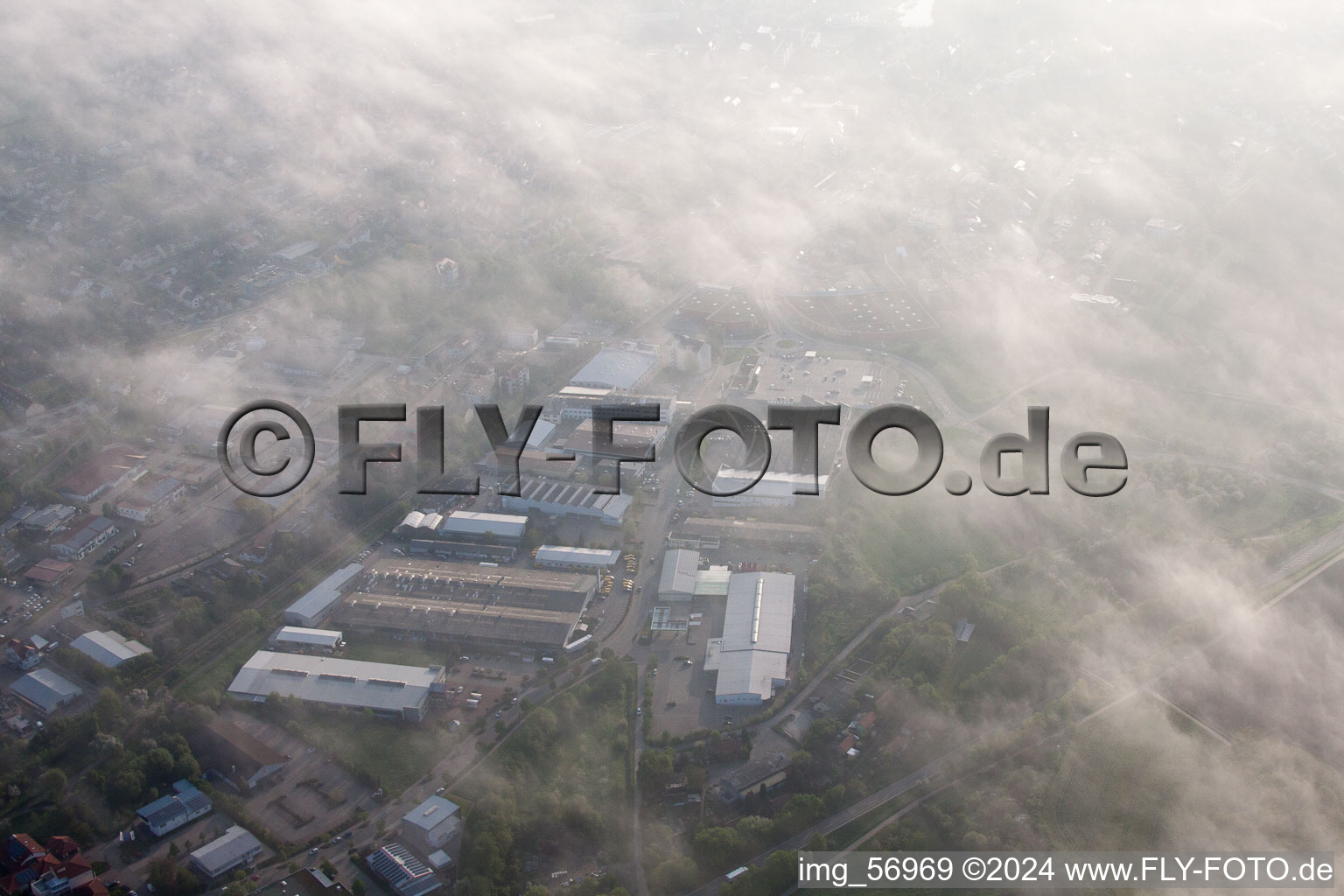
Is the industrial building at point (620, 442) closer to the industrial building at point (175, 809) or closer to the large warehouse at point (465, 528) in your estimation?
the large warehouse at point (465, 528)

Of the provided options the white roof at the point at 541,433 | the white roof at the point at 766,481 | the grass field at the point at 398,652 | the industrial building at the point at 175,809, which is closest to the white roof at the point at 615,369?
the white roof at the point at 541,433

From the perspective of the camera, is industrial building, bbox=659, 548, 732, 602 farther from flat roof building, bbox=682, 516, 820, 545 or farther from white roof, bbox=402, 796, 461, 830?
white roof, bbox=402, 796, 461, 830

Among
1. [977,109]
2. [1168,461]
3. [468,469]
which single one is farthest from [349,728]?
[977,109]

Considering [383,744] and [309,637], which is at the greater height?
[309,637]

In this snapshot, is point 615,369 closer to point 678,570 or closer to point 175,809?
point 678,570

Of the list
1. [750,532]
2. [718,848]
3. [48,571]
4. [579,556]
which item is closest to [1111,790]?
[718,848]

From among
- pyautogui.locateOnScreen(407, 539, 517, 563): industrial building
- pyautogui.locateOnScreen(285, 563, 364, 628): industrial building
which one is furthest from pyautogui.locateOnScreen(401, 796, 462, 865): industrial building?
pyautogui.locateOnScreen(407, 539, 517, 563): industrial building

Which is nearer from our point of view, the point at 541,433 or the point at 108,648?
the point at 108,648
